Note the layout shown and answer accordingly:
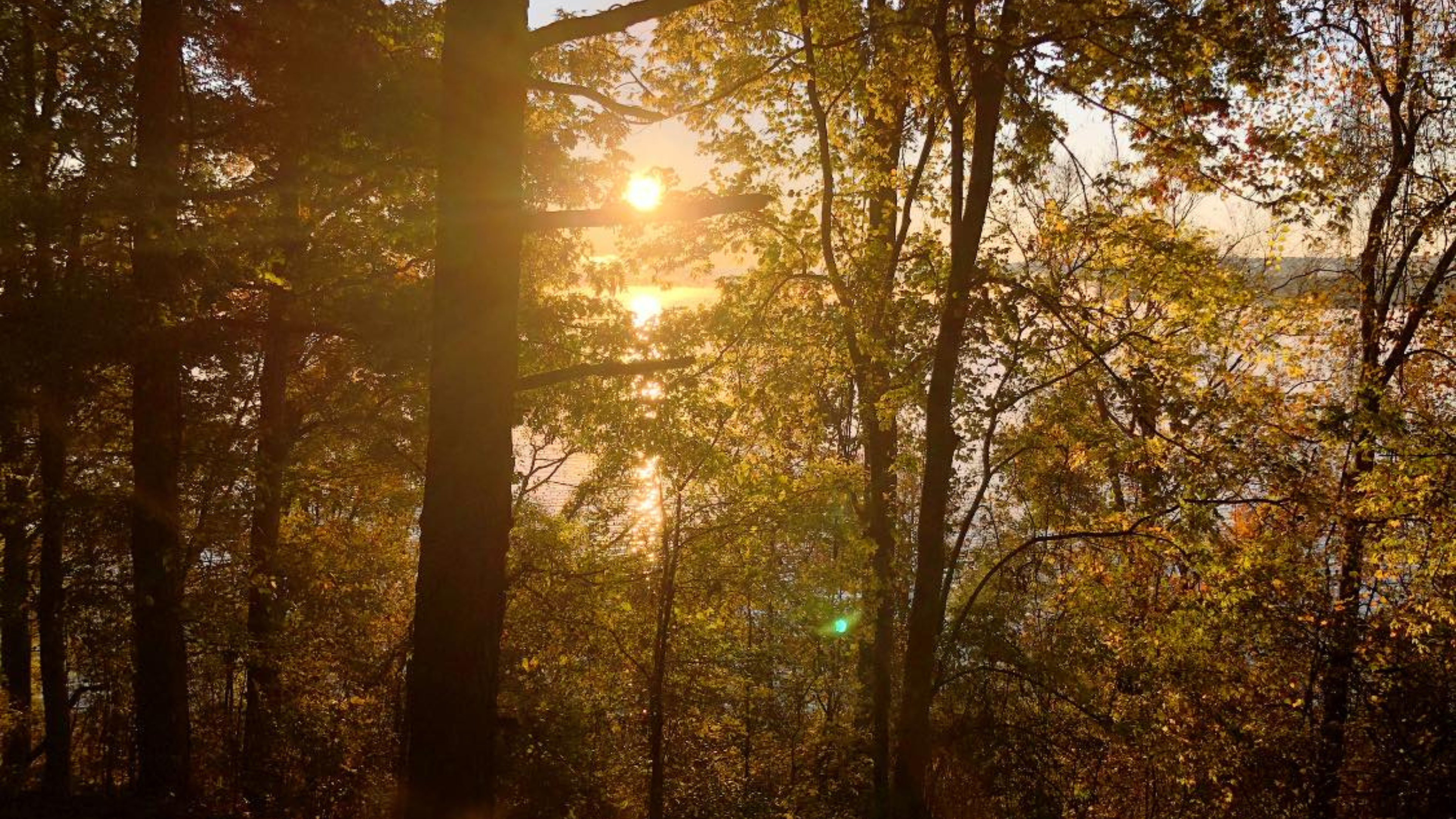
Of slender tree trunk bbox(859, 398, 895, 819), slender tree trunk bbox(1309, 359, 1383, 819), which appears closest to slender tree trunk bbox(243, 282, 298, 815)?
slender tree trunk bbox(859, 398, 895, 819)

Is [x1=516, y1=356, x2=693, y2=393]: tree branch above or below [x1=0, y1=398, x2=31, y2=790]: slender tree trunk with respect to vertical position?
above

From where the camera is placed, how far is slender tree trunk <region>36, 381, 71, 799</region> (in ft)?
28.0

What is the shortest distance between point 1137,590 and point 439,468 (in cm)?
1230

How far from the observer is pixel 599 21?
3.90 m


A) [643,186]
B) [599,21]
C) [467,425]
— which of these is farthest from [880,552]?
[599,21]

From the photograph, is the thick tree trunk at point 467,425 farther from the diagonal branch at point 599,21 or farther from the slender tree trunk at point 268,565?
the slender tree trunk at point 268,565

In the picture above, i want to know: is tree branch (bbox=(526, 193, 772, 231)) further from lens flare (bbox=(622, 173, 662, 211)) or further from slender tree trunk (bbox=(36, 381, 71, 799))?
slender tree trunk (bbox=(36, 381, 71, 799))

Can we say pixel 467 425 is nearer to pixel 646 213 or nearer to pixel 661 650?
pixel 646 213

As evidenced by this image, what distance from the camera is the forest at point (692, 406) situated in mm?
6871

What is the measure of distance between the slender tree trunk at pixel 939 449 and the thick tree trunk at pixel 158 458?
22.9ft

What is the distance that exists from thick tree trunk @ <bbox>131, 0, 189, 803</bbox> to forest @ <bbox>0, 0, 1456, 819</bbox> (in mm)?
41

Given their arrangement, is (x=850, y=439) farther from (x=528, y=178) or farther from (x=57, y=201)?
(x=57, y=201)

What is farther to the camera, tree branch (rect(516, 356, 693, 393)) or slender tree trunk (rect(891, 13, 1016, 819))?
slender tree trunk (rect(891, 13, 1016, 819))

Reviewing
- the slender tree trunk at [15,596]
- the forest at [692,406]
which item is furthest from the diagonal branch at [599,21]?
the slender tree trunk at [15,596]
